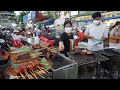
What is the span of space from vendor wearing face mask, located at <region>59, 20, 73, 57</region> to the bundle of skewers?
2.33 ft

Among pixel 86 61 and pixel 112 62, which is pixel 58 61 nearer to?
pixel 86 61

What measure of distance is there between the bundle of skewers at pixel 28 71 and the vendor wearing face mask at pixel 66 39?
709 millimetres

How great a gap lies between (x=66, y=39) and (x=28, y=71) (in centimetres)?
102

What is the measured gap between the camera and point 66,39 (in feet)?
9.39

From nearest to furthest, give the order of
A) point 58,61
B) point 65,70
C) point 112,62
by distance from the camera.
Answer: point 65,70
point 58,61
point 112,62

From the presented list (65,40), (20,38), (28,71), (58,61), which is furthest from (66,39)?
(20,38)

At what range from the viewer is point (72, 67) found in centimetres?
214

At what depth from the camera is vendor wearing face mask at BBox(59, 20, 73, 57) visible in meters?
2.77

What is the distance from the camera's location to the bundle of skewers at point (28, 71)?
2.01m

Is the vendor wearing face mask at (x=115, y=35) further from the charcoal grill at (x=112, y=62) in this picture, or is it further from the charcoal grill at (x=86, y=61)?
the charcoal grill at (x=86, y=61)

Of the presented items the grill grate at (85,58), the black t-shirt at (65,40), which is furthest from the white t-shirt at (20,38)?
the grill grate at (85,58)
